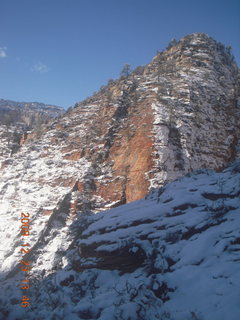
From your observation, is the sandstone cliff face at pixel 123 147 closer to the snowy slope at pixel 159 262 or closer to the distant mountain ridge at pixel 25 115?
the snowy slope at pixel 159 262

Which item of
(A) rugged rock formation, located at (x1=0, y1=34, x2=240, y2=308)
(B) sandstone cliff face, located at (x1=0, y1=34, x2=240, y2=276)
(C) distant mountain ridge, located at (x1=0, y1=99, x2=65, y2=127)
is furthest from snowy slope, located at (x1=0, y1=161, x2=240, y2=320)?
(C) distant mountain ridge, located at (x1=0, y1=99, x2=65, y2=127)

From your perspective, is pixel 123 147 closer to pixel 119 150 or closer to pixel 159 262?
pixel 119 150

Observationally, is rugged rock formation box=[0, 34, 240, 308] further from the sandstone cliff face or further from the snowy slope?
the snowy slope

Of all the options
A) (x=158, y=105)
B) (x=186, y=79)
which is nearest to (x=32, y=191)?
(x=158, y=105)

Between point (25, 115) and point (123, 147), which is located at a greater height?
point (25, 115)

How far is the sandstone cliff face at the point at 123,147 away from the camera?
57.5ft

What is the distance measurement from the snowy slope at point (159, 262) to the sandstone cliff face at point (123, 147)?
350 inches

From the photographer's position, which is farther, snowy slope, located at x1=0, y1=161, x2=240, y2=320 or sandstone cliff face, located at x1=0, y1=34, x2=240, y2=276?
sandstone cliff face, located at x1=0, y1=34, x2=240, y2=276

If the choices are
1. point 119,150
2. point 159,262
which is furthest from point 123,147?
point 159,262

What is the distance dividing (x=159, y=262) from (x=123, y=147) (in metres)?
15.9

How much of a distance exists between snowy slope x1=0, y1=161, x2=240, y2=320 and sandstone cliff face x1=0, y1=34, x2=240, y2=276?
888cm

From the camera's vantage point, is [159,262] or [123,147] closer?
[159,262]

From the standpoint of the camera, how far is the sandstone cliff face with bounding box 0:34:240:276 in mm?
17516

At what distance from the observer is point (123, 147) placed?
811 inches
